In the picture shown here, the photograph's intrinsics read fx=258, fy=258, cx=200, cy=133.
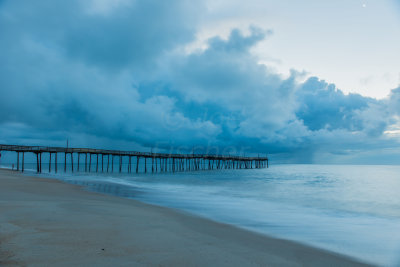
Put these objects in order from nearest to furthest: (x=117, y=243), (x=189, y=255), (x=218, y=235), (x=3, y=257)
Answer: (x=3, y=257)
(x=189, y=255)
(x=117, y=243)
(x=218, y=235)

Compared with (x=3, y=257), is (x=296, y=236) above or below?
below

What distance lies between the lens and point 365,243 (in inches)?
A: 248

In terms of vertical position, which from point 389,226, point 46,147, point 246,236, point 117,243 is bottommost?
point 389,226

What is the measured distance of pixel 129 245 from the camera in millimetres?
4355

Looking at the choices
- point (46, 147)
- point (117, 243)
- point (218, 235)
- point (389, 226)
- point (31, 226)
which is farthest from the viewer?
point (46, 147)

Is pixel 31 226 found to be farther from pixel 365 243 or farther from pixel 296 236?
pixel 365 243

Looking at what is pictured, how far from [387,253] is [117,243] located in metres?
5.58

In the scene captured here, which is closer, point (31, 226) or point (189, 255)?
point (189, 255)

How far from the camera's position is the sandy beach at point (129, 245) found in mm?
3602

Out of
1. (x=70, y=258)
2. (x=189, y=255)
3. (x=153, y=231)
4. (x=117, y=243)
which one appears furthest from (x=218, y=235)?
(x=70, y=258)

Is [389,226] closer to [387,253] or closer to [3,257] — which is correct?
[387,253]

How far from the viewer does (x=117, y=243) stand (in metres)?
4.42

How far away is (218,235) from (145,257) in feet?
8.06

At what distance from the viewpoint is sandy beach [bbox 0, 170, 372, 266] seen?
3.60m
